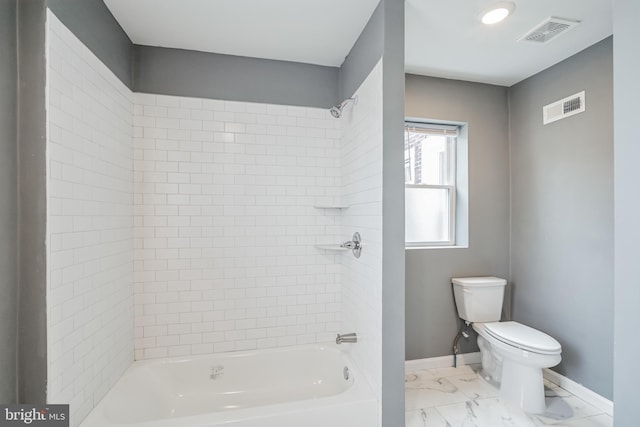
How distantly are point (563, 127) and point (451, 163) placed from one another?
801 mm

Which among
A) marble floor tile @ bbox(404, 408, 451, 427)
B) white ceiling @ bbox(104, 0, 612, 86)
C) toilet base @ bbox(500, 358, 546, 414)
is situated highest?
white ceiling @ bbox(104, 0, 612, 86)

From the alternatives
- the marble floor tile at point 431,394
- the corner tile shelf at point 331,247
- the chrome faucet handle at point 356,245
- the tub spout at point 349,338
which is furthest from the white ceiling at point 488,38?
the marble floor tile at point 431,394

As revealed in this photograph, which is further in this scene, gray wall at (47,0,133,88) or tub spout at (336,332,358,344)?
tub spout at (336,332,358,344)

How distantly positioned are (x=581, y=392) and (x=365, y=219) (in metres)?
1.97

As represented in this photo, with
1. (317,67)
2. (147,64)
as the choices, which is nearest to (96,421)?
(147,64)

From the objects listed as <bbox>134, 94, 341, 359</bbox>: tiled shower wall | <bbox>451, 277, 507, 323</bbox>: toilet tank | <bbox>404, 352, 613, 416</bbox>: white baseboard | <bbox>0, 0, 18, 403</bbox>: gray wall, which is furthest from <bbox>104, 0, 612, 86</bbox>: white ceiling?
<bbox>404, 352, 613, 416</bbox>: white baseboard

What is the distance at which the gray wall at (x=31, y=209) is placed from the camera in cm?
115

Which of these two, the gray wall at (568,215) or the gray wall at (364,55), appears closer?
the gray wall at (364,55)

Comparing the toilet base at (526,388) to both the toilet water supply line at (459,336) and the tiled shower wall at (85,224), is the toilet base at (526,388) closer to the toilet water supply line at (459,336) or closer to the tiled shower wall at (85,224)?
the toilet water supply line at (459,336)

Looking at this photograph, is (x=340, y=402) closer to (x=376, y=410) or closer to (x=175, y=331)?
(x=376, y=410)

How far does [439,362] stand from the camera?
250 cm

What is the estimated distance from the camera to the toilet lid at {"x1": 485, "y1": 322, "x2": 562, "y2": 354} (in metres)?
1.85

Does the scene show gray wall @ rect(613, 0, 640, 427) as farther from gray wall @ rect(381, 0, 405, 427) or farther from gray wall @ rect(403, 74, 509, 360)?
gray wall @ rect(403, 74, 509, 360)

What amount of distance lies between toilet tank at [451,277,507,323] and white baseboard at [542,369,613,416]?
0.52 metres
